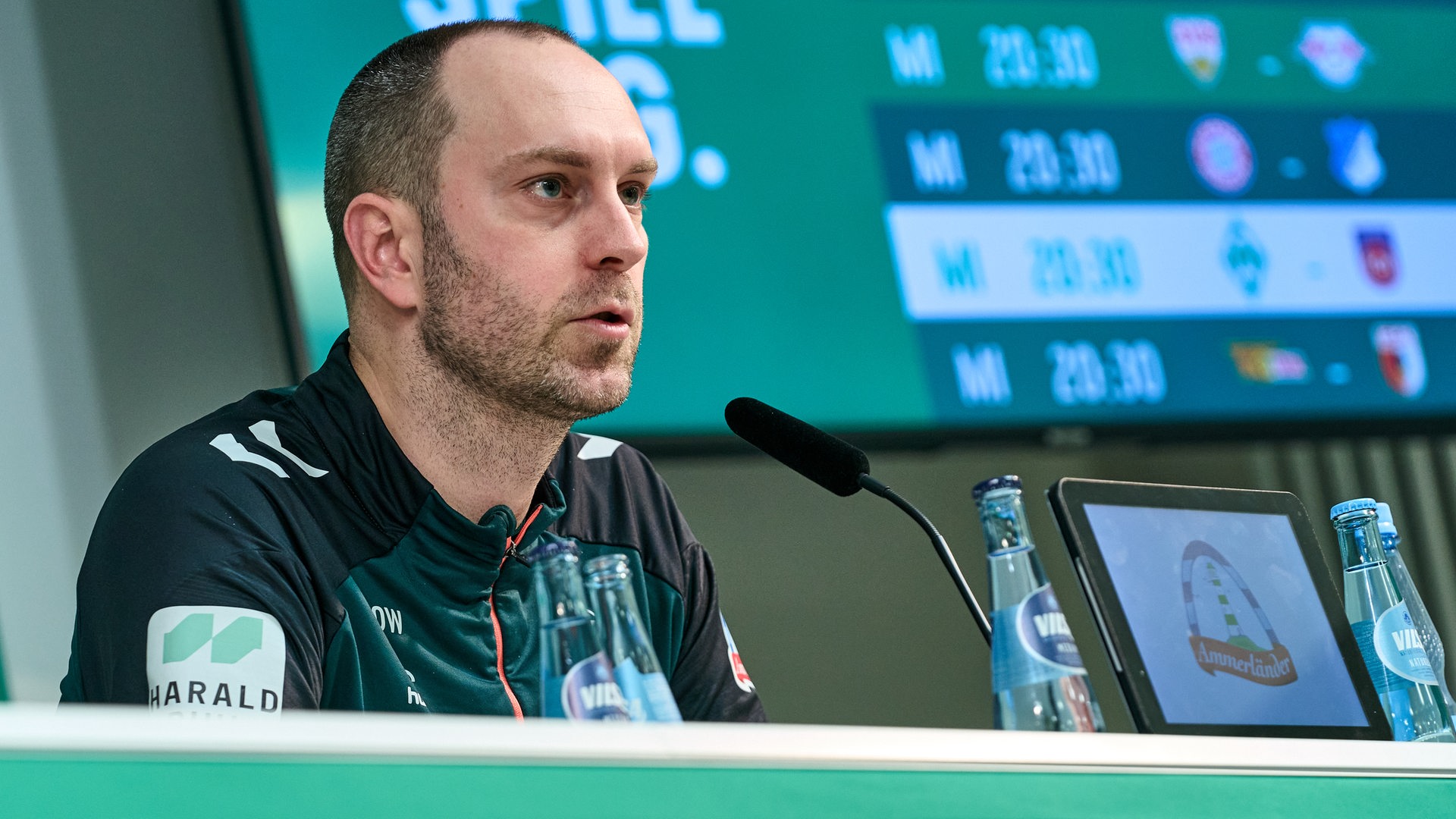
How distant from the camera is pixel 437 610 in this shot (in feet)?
3.84

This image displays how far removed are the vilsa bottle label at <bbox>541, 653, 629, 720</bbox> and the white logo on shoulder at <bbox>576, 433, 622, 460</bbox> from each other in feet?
2.23

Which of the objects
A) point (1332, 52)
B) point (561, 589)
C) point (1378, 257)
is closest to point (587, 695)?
point (561, 589)

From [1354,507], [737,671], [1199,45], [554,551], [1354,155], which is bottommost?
[737,671]

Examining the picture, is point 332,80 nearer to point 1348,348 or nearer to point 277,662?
point 277,662

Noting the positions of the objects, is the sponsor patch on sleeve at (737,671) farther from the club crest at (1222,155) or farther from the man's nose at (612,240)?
the club crest at (1222,155)

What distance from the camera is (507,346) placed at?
125cm

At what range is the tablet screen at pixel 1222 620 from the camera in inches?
36.4

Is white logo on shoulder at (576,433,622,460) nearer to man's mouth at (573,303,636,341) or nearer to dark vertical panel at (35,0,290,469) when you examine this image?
man's mouth at (573,303,636,341)

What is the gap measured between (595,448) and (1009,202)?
1.20m

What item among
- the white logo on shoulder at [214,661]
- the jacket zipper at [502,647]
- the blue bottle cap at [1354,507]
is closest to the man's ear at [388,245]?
the jacket zipper at [502,647]

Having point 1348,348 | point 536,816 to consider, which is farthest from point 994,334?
point 536,816

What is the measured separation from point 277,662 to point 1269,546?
24.9 inches

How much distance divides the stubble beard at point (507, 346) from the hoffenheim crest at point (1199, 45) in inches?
64.0

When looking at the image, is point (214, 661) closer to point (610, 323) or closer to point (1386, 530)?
point (610, 323)
